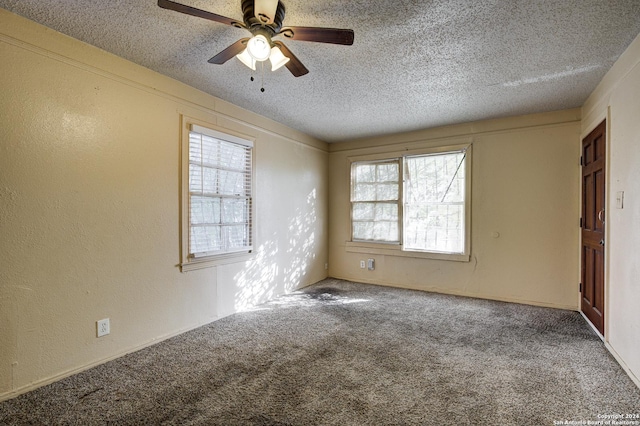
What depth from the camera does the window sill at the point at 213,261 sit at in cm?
311

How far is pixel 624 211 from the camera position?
238 cm

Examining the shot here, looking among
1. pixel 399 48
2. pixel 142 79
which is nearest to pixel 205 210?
pixel 142 79


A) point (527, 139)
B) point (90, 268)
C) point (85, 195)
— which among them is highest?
point (527, 139)

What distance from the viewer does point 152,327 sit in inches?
110

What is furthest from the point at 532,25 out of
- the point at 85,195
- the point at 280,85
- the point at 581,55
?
the point at 85,195

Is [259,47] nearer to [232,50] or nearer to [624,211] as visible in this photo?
[232,50]


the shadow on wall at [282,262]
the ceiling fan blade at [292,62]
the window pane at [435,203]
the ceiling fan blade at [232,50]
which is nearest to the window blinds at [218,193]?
the shadow on wall at [282,262]

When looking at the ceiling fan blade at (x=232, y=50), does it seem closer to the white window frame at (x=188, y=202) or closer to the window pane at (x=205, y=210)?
the white window frame at (x=188, y=202)

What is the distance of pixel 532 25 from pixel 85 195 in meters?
3.46

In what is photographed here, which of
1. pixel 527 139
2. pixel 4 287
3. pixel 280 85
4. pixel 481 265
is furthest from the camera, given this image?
pixel 481 265

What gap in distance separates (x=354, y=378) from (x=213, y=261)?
1.96 m

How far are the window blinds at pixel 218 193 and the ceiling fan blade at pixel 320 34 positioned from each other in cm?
171

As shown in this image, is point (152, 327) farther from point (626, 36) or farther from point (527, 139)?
point (527, 139)

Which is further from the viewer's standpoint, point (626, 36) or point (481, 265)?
point (481, 265)
